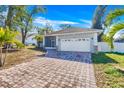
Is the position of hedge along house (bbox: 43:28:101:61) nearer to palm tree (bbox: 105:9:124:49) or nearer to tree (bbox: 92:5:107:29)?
tree (bbox: 92:5:107:29)

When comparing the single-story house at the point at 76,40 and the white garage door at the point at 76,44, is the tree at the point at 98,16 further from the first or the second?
the white garage door at the point at 76,44

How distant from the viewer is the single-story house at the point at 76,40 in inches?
929

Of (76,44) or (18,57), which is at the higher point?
(76,44)

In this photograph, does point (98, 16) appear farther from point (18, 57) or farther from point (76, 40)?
point (18, 57)

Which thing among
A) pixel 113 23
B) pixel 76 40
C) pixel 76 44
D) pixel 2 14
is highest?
pixel 2 14

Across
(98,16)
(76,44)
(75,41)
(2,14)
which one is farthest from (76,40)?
(2,14)

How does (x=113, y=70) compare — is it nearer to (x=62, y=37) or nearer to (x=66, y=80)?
(x=66, y=80)

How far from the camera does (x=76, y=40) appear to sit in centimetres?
2538

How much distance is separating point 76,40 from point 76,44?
47 cm

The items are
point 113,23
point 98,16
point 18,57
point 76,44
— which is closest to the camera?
point 113,23

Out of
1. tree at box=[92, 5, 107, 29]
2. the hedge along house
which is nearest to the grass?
the hedge along house

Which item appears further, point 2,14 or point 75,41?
point 2,14

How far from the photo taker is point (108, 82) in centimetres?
855
